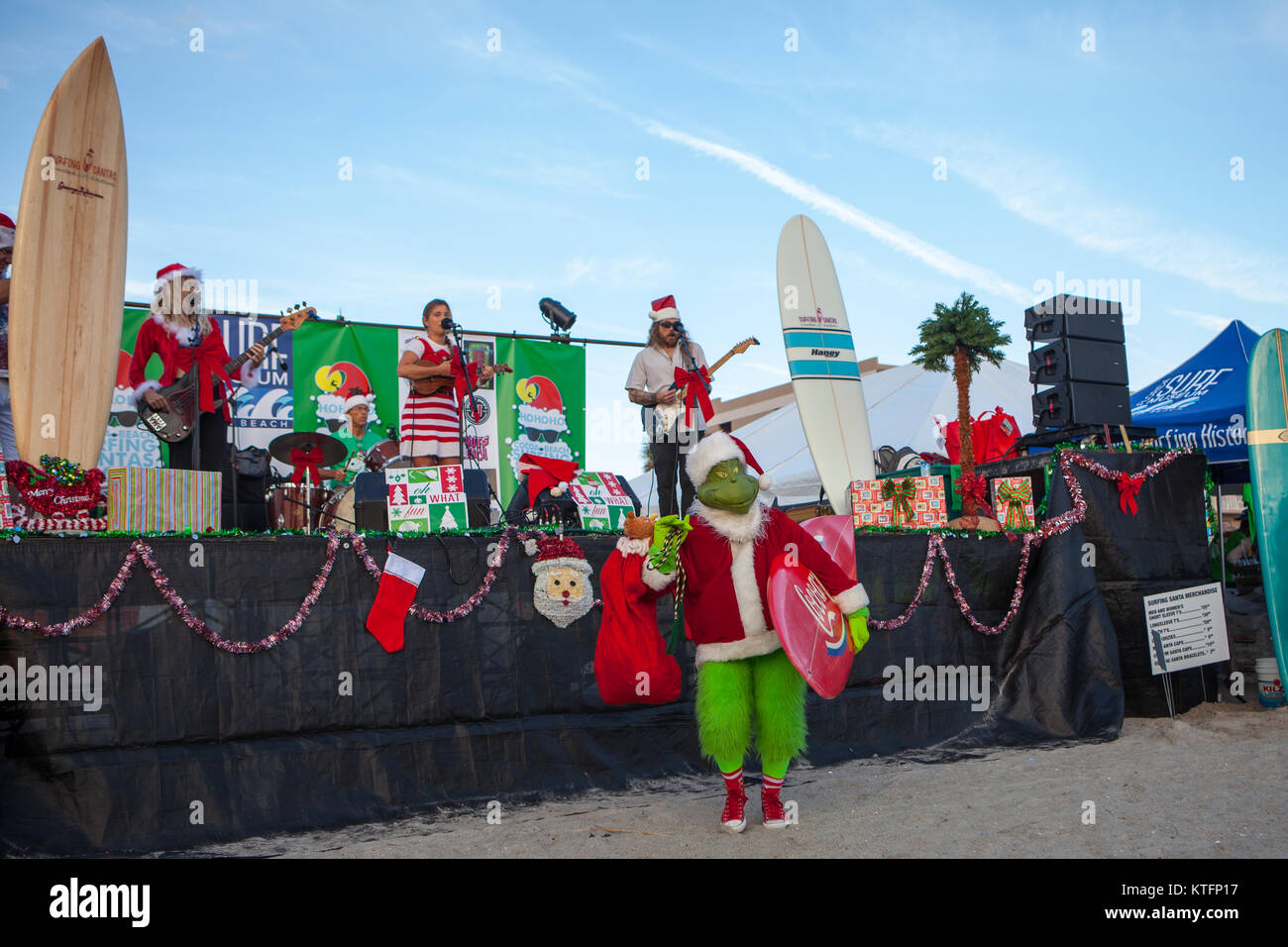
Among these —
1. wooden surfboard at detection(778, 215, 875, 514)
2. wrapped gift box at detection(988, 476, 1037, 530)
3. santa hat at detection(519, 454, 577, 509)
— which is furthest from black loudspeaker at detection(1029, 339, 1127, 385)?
santa hat at detection(519, 454, 577, 509)

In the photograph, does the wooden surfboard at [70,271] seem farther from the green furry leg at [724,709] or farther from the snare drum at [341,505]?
the green furry leg at [724,709]

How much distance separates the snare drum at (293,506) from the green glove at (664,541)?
4186 mm

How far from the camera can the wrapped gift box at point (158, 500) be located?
3.72 meters

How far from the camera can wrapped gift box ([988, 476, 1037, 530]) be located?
5863 mm

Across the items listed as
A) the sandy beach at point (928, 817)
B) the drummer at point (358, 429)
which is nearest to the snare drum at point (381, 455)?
the drummer at point (358, 429)

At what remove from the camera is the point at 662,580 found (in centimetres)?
338

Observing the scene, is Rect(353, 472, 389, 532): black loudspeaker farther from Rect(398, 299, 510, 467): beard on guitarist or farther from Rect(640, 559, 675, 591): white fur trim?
Rect(640, 559, 675, 591): white fur trim

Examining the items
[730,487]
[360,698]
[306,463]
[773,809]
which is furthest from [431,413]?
[773,809]

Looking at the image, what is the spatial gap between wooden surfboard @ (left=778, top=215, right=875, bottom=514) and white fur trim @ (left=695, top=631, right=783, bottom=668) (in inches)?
114

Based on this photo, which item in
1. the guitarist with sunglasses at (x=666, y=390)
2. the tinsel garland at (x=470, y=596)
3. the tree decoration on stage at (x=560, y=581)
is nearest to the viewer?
the tinsel garland at (x=470, y=596)

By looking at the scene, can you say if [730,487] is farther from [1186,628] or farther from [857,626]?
[1186,628]
